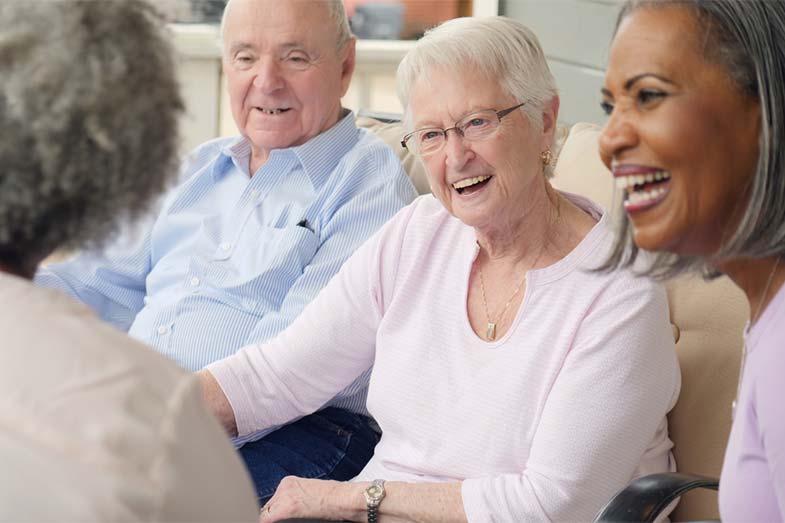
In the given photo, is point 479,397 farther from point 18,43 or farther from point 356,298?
point 18,43

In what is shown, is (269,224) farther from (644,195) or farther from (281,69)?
(644,195)

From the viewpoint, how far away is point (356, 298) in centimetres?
198

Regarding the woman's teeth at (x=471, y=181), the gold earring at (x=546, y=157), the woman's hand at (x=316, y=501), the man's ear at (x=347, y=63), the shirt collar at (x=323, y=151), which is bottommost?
the woman's hand at (x=316, y=501)

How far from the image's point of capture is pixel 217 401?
2027 millimetres

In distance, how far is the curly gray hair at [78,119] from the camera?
0.84 m

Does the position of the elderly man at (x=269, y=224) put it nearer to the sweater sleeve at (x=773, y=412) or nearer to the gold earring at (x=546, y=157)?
the gold earring at (x=546, y=157)

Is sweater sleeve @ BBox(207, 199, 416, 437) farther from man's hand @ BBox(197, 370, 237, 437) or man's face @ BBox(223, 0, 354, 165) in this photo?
man's face @ BBox(223, 0, 354, 165)

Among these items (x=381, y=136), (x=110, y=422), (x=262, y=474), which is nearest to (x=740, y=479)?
(x=110, y=422)

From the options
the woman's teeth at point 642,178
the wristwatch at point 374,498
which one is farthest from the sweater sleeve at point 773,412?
the wristwatch at point 374,498

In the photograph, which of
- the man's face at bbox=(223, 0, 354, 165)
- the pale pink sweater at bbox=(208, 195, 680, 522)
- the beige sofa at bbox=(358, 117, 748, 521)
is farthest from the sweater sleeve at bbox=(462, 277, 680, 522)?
the man's face at bbox=(223, 0, 354, 165)

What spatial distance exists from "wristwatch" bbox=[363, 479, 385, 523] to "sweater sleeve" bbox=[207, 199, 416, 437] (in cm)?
29

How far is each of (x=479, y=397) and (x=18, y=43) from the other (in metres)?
1.11

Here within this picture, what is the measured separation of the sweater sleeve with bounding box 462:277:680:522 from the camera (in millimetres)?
1670

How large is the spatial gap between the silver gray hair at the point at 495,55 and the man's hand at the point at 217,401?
684 millimetres
